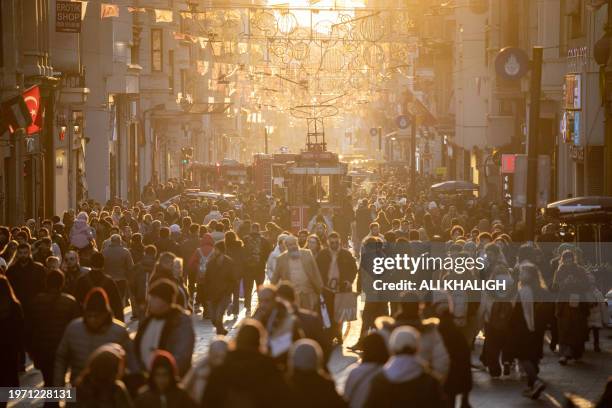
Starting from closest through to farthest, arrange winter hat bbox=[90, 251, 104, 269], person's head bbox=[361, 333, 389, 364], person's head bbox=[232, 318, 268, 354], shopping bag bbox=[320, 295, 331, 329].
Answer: person's head bbox=[232, 318, 268, 354], person's head bbox=[361, 333, 389, 364], winter hat bbox=[90, 251, 104, 269], shopping bag bbox=[320, 295, 331, 329]

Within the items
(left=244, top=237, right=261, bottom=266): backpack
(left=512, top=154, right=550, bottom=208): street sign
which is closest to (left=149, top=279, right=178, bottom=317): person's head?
(left=512, top=154, right=550, bottom=208): street sign

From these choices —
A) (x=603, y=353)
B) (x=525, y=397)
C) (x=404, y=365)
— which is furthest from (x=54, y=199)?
(x=404, y=365)

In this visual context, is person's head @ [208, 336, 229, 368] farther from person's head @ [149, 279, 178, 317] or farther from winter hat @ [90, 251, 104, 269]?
winter hat @ [90, 251, 104, 269]

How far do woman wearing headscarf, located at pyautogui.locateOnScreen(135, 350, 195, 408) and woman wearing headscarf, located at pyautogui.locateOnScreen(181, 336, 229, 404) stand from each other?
12 centimetres

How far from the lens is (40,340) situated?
617 inches

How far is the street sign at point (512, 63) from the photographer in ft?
90.1

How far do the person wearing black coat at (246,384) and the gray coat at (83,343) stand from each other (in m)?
2.83

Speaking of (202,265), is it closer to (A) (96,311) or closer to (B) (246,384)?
(A) (96,311)

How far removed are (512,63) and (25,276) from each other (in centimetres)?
1644

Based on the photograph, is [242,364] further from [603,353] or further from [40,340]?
[603,353]

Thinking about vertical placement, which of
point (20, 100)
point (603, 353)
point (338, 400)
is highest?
point (20, 100)

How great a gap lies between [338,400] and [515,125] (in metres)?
42.0

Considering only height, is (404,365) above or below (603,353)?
above

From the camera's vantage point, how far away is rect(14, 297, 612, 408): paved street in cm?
1723
